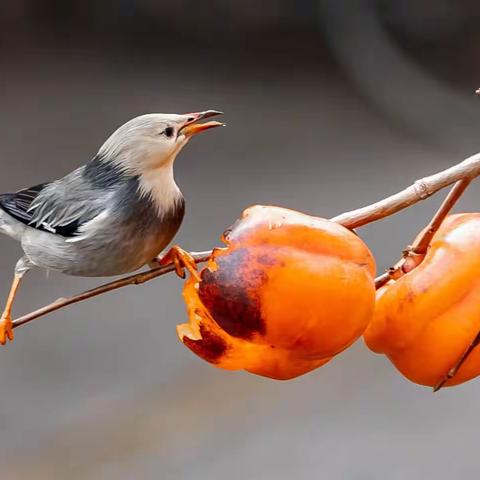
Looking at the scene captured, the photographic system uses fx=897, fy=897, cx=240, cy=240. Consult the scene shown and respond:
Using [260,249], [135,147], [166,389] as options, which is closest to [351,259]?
[260,249]

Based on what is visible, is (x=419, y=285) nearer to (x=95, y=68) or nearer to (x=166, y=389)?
(x=166, y=389)

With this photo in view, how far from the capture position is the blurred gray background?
1.86m

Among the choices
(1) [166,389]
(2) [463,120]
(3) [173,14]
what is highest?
(3) [173,14]

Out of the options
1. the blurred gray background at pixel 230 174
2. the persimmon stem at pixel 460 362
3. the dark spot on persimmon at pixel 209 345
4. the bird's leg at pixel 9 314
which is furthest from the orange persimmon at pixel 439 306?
the blurred gray background at pixel 230 174

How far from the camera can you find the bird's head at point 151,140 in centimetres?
55

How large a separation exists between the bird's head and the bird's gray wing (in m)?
0.03

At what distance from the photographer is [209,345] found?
52 cm

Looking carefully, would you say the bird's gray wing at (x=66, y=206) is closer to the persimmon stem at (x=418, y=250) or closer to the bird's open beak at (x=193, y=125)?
the bird's open beak at (x=193, y=125)

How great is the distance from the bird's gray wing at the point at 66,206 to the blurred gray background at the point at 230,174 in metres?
1.28

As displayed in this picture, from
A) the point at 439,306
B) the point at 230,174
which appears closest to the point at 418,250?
the point at 439,306

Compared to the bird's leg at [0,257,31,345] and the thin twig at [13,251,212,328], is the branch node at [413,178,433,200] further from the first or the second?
the bird's leg at [0,257,31,345]

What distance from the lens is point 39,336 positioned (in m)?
2.08

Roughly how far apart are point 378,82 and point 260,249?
213 cm

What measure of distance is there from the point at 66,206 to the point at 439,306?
0.25 meters
